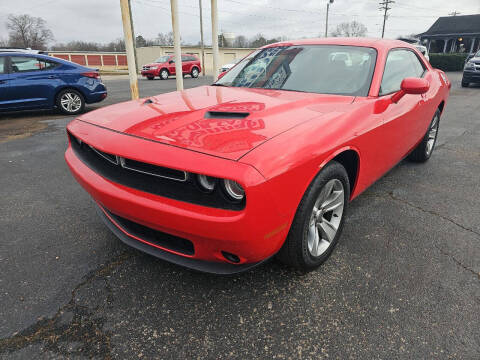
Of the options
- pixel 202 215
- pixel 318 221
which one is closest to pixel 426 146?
pixel 318 221

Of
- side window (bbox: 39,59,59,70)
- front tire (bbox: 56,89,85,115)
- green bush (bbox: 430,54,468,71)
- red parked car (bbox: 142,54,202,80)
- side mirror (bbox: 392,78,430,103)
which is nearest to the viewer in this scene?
side mirror (bbox: 392,78,430,103)

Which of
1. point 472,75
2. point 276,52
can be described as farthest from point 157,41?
point 276,52

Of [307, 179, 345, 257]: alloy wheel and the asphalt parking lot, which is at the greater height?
[307, 179, 345, 257]: alloy wheel

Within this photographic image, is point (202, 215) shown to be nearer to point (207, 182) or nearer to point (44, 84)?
point (207, 182)

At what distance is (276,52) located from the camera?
10.8 feet

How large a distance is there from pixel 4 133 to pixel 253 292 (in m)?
6.21

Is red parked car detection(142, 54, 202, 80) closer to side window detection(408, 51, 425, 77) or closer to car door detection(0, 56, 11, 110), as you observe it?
car door detection(0, 56, 11, 110)

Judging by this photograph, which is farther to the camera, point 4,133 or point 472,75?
point 472,75

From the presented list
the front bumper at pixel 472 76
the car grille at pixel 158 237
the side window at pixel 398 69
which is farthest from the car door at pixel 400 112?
the front bumper at pixel 472 76

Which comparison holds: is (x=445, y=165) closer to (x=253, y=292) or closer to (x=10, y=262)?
(x=253, y=292)

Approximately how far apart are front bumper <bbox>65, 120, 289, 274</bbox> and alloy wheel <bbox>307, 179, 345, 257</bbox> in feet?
1.28

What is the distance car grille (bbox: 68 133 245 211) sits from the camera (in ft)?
5.25

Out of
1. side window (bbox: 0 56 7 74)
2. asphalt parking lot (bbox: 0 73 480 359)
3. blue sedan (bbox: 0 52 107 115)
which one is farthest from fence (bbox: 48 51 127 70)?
asphalt parking lot (bbox: 0 73 480 359)

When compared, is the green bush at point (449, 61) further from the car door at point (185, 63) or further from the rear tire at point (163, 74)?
the rear tire at point (163, 74)
